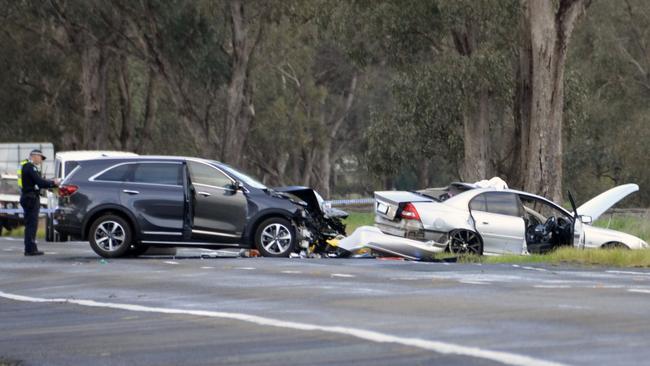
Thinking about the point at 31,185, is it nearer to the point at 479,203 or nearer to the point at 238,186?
the point at 238,186

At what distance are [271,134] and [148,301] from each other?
56.0 m

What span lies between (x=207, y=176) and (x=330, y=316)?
10674 millimetres

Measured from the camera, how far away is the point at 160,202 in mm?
21359

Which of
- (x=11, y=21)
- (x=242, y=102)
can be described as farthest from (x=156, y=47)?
(x=11, y=21)

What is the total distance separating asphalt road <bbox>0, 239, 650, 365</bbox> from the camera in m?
8.74

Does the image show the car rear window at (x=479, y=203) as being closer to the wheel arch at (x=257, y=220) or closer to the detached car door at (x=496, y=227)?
the detached car door at (x=496, y=227)

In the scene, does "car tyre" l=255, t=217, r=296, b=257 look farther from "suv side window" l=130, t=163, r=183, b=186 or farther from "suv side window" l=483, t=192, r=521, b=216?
"suv side window" l=483, t=192, r=521, b=216

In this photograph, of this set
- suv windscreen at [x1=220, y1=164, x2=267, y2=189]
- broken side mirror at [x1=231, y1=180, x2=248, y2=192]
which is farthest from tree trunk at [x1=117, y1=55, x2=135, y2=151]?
broken side mirror at [x1=231, y1=180, x2=248, y2=192]

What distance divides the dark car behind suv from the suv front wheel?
15 millimetres

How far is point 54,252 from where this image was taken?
25125 millimetres

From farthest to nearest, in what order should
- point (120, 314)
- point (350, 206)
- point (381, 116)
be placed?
point (350, 206) → point (381, 116) → point (120, 314)

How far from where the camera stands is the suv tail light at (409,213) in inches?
839

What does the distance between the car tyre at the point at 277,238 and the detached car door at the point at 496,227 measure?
9.47 feet

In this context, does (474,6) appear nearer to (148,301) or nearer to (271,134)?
(148,301)
